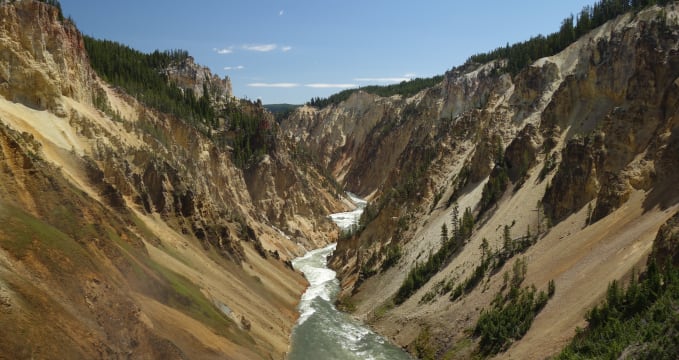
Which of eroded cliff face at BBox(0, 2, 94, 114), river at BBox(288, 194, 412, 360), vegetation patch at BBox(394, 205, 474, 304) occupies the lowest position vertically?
river at BBox(288, 194, 412, 360)

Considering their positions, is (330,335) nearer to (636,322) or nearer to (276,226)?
(636,322)

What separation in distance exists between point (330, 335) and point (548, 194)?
71.1ft

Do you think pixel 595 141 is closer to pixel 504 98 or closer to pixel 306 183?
pixel 504 98

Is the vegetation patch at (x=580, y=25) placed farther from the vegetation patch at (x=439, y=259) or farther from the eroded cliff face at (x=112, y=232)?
the eroded cliff face at (x=112, y=232)

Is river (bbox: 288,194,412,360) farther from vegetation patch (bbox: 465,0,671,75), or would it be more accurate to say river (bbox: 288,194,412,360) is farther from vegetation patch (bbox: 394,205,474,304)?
vegetation patch (bbox: 465,0,671,75)

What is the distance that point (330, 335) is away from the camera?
4156 cm

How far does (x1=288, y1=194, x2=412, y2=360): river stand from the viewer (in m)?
37.3

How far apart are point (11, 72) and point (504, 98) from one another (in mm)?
60898

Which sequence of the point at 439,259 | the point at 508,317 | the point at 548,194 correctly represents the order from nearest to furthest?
the point at 508,317 < the point at 548,194 < the point at 439,259

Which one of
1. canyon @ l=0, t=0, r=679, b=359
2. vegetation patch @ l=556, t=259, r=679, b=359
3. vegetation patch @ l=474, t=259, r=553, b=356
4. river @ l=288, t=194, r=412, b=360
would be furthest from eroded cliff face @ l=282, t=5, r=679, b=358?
vegetation patch @ l=556, t=259, r=679, b=359

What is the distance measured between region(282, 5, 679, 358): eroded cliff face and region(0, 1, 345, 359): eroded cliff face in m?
10.8

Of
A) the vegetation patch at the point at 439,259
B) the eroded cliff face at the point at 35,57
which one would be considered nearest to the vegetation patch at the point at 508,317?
the vegetation patch at the point at 439,259

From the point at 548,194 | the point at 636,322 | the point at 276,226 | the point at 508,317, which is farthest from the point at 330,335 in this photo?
the point at 276,226

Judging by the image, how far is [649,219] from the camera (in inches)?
1241
